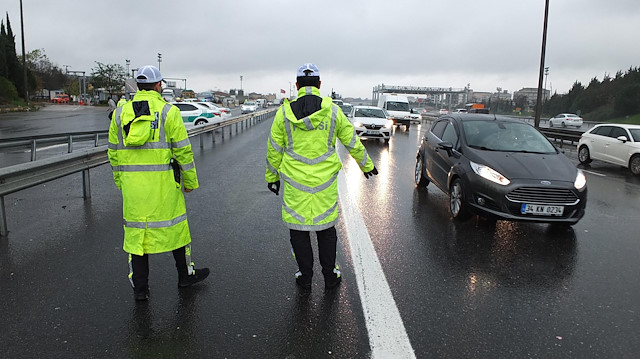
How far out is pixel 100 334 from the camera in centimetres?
308

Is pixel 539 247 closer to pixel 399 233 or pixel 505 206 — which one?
pixel 505 206

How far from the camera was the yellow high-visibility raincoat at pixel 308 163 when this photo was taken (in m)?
3.63

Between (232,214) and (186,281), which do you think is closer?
(186,281)

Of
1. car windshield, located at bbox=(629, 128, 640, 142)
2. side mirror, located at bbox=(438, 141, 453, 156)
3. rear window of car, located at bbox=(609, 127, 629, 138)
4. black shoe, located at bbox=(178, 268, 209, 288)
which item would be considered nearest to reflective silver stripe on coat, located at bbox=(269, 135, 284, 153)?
black shoe, located at bbox=(178, 268, 209, 288)

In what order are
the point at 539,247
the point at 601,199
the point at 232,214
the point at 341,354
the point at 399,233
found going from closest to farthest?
the point at 341,354 → the point at 539,247 → the point at 399,233 → the point at 232,214 → the point at 601,199

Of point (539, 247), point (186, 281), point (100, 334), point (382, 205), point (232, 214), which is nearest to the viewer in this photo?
point (100, 334)

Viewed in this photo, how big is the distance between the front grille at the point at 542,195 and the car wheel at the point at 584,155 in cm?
1042

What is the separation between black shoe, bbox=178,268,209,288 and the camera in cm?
385

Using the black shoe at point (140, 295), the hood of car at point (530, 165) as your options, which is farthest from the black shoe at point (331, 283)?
the hood of car at point (530, 165)

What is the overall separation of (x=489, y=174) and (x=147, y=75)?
444cm

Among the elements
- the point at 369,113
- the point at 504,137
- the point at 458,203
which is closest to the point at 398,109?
the point at 369,113

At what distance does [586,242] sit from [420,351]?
377cm

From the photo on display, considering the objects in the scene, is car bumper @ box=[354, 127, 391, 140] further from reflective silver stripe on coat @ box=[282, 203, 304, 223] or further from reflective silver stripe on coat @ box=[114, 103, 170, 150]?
reflective silver stripe on coat @ box=[114, 103, 170, 150]

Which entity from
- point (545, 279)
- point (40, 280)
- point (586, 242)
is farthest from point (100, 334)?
point (586, 242)
